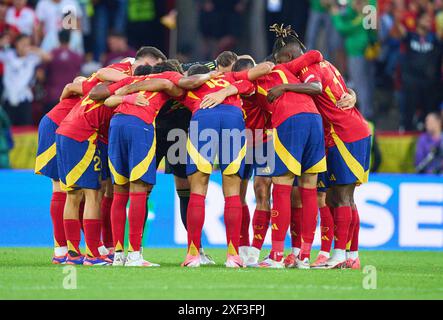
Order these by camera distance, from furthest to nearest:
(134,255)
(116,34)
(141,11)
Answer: (141,11) → (116,34) → (134,255)

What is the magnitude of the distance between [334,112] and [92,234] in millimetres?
2885

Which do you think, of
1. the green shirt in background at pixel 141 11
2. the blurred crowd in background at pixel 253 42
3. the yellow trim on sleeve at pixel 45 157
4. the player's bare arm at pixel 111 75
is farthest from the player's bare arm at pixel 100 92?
the green shirt in background at pixel 141 11

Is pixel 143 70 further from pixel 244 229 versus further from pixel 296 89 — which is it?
pixel 244 229

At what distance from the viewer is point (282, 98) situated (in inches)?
448

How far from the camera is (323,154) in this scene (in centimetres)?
1137

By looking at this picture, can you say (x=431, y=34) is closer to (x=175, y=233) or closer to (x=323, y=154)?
(x=175, y=233)

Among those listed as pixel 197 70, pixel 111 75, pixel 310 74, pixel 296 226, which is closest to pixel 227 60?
pixel 197 70

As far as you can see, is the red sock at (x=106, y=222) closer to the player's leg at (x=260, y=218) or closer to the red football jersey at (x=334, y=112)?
the player's leg at (x=260, y=218)

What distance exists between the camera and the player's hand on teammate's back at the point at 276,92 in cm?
1134

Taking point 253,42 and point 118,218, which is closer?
point 118,218

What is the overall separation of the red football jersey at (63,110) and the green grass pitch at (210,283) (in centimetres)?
162

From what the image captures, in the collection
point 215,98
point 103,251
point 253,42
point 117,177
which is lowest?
point 103,251

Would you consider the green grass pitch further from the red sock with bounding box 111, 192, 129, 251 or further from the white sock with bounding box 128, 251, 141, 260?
the red sock with bounding box 111, 192, 129, 251

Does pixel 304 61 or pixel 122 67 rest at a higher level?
pixel 304 61
